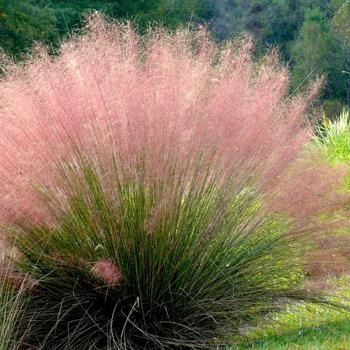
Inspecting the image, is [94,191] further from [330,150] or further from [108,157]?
[330,150]

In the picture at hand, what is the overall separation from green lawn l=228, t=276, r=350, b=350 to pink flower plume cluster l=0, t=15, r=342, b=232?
2.36 feet

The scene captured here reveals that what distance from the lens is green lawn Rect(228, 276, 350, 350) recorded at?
4723 mm

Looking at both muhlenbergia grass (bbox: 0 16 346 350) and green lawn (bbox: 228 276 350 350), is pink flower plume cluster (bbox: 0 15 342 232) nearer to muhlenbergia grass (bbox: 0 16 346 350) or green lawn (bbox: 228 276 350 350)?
muhlenbergia grass (bbox: 0 16 346 350)

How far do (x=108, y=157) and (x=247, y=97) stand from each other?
101 cm

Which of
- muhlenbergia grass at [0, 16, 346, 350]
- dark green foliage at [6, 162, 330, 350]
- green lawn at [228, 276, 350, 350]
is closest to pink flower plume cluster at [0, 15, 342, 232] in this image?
muhlenbergia grass at [0, 16, 346, 350]

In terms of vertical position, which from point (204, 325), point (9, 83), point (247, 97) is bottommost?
point (204, 325)

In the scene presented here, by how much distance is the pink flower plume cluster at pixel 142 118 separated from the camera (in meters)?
4.93

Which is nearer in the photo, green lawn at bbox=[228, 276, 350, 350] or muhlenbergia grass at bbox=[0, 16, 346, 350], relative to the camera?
green lawn at bbox=[228, 276, 350, 350]

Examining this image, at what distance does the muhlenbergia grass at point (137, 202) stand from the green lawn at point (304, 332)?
19 cm

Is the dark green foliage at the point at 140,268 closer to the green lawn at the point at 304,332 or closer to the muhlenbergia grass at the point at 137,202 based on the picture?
the muhlenbergia grass at the point at 137,202

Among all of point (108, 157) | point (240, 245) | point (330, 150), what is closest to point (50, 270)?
point (108, 157)

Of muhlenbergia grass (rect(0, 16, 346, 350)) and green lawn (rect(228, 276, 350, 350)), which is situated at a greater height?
muhlenbergia grass (rect(0, 16, 346, 350))

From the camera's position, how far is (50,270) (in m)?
4.97

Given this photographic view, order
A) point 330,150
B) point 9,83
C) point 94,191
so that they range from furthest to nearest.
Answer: point 330,150 < point 9,83 < point 94,191
